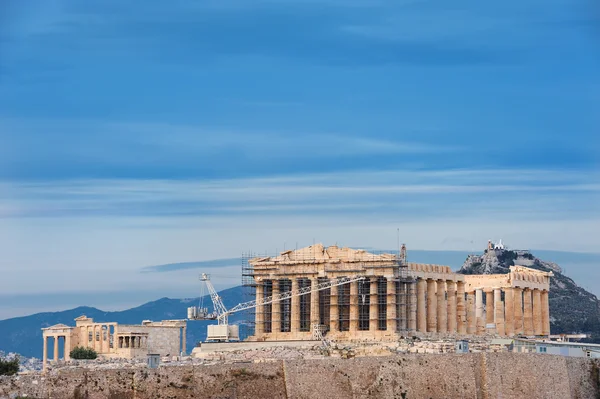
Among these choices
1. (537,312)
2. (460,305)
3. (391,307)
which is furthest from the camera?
(537,312)

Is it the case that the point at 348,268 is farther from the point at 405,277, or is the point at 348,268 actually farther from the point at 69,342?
the point at 69,342

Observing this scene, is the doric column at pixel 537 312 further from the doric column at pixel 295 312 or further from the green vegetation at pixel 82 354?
the green vegetation at pixel 82 354

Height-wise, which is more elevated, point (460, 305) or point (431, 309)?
point (460, 305)

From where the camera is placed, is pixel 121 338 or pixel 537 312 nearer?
pixel 121 338

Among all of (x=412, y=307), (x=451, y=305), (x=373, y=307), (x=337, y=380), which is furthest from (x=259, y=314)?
(x=337, y=380)

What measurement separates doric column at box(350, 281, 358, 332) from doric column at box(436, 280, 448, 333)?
830 centimetres

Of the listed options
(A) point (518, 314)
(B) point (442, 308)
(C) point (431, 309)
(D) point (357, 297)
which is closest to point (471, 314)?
(A) point (518, 314)

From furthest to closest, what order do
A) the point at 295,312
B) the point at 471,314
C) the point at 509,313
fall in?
1. the point at 471,314
2. the point at 509,313
3. the point at 295,312

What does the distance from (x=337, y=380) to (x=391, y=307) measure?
70.9ft

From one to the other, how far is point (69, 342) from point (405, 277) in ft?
94.0

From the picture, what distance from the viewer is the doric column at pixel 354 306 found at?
118m

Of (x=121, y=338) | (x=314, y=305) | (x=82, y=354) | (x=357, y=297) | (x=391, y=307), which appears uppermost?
(x=357, y=297)

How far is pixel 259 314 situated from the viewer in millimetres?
123375

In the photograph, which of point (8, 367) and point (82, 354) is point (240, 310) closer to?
point (82, 354)
